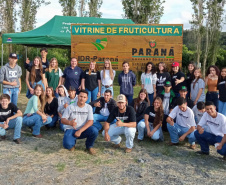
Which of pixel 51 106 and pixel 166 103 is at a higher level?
pixel 166 103

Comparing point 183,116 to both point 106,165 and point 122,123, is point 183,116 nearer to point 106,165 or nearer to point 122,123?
point 122,123

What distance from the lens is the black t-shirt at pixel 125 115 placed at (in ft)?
15.3

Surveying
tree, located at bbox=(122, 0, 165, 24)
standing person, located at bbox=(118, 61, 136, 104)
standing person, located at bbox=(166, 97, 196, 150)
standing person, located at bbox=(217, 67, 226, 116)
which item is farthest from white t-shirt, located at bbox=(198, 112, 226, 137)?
tree, located at bbox=(122, 0, 165, 24)

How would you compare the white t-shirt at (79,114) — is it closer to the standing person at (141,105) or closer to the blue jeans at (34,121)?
the blue jeans at (34,121)

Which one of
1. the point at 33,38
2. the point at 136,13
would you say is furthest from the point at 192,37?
the point at 33,38

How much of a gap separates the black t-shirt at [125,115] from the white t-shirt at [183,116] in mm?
812

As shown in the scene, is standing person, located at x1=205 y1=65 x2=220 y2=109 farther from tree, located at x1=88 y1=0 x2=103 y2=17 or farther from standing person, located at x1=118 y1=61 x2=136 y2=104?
tree, located at x1=88 y1=0 x2=103 y2=17

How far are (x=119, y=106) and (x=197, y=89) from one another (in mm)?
2285

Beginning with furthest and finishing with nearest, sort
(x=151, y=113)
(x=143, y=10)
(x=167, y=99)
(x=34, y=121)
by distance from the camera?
1. (x=143, y=10)
2. (x=167, y=99)
3. (x=34, y=121)
4. (x=151, y=113)

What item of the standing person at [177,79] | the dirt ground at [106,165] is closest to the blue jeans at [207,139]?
the dirt ground at [106,165]

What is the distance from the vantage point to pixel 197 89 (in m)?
6.00

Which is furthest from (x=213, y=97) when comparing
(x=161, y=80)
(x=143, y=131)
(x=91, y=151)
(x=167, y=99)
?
(x=91, y=151)

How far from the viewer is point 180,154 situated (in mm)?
4602

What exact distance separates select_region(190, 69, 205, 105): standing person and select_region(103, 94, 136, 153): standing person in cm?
199
